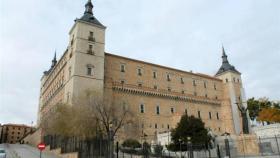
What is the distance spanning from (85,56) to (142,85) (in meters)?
13.9

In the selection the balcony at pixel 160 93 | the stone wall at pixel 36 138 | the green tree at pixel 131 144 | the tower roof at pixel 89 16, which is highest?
the tower roof at pixel 89 16

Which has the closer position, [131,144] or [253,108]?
[131,144]

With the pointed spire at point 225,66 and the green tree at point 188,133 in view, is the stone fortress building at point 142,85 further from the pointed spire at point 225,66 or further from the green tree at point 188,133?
the green tree at point 188,133

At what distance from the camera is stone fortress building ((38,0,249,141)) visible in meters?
47.5

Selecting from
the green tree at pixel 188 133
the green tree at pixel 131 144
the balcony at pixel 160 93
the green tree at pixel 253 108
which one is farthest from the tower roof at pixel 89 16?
the green tree at pixel 253 108

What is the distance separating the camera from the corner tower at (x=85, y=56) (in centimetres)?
4566

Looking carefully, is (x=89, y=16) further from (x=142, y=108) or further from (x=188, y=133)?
(x=188, y=133)

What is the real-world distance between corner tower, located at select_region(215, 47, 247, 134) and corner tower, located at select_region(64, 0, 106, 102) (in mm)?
33241

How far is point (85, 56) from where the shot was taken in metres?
47.5

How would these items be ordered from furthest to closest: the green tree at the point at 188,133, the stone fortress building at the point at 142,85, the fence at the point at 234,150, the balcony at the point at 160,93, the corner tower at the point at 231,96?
the corner tower at the point at 231,96, the balcony at the point at 160,93, the stone fortress building at the point at 142,85, the green tree at the point at 188,133, the fence at the point at 234,150

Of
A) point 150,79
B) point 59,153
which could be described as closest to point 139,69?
point 150,79

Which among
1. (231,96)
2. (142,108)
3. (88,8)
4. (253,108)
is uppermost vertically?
(88,8)

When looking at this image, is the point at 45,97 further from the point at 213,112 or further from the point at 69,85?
the point at 213,112

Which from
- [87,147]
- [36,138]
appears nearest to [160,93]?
[36,138]
